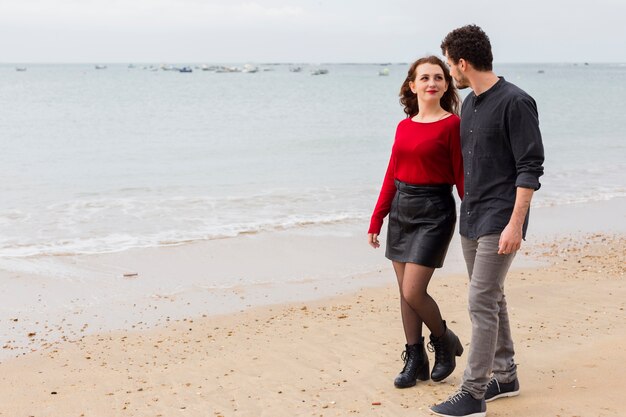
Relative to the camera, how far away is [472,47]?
3.79 m

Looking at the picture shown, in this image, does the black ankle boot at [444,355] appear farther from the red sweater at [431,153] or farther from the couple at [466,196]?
the red sweater at [431,153]

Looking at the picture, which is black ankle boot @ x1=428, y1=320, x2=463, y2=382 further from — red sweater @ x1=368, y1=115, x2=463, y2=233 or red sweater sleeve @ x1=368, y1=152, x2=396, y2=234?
red sweater @ x1=368, y1=115, x2=463, y2=233

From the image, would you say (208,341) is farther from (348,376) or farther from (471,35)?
(471,35)

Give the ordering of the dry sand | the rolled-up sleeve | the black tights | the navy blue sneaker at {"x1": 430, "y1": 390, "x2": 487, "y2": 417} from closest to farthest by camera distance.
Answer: the rolled-up sleeve, the navy blue sneaker at {"x1": 430, "y1": 390, "x2": 487, "y2": 417}, the black tights, the dry sand

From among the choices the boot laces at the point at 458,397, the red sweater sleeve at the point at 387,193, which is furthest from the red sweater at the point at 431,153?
the boot laces at the point at 458,397

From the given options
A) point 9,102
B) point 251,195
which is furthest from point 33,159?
point 9,102

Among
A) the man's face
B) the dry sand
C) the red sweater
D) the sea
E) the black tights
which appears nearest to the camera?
the man's face

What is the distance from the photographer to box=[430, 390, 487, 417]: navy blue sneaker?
13.3ft

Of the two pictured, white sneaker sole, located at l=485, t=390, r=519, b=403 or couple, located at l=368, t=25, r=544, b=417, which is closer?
couple, located at l=368, t=25, r=544, b=417

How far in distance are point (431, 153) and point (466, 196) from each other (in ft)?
1.25

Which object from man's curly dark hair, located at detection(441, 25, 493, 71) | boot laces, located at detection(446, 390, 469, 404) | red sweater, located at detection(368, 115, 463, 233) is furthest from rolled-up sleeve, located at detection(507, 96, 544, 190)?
boot laces, located at detection(446, 390, 469, 404)

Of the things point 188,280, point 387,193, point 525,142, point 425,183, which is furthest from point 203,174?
point 525,142

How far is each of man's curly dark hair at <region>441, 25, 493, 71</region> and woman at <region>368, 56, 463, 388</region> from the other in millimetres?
460

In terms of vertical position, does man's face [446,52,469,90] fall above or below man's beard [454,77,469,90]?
above
